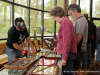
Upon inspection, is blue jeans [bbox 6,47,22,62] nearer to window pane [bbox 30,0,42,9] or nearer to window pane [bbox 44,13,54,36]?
window pane [bbox 30,0,42,9]

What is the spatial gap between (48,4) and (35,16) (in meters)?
1.28

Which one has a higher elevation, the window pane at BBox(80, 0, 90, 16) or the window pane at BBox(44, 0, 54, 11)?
the window pane at BBox(80, 0, 90, 16)

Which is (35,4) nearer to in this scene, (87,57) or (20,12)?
(20,12)

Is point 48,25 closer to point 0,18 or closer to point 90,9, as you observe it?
point 0,18

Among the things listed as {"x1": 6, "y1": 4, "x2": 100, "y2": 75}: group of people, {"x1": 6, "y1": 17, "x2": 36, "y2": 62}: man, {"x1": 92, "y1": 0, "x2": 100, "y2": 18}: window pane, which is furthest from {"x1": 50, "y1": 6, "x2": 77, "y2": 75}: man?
{"x1": 92, "y1": 0, "x2": 100, "y2": 18}: window pane

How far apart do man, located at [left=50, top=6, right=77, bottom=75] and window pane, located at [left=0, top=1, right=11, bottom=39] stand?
2614 millimetres

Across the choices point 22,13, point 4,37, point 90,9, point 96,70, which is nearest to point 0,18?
point 4,37

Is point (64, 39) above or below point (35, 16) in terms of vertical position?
below

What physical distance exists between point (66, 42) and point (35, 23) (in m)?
4.17

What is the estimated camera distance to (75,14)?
1918 millimetres

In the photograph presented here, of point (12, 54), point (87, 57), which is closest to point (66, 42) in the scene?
point (12, 54)

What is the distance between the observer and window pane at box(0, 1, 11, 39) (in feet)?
11.9

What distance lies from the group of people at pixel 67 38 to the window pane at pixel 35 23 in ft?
9.80

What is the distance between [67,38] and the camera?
143 cm
